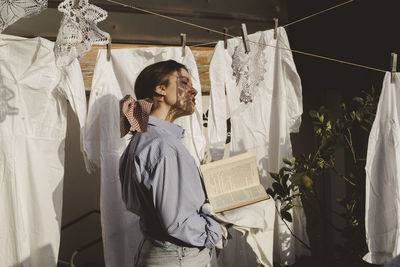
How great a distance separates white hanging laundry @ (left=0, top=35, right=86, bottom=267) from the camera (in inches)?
93.2

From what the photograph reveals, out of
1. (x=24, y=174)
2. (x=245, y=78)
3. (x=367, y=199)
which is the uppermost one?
(x=245, y=78)

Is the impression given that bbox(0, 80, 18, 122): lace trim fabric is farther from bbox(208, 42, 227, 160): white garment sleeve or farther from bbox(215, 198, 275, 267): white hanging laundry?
bbox(215, 198, 275, 267): white hanging laundry

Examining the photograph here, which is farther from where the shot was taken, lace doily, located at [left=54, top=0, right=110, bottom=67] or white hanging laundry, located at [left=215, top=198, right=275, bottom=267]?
lace doily, located at [left=54, top=0, right=110, bottom=67]

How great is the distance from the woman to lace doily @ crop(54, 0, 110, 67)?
1.00 feet

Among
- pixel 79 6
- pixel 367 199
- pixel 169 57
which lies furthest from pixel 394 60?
pixel 79 6

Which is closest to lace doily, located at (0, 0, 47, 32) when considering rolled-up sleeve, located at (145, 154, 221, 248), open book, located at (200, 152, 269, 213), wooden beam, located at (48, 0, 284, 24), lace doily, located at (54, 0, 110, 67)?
lace doily, located at (54, 0, 110, 67)

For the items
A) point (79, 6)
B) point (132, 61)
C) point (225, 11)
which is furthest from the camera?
point (225, 11)

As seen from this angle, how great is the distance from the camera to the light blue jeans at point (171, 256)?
5.84 feet

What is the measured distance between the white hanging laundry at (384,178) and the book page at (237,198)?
2.84ft

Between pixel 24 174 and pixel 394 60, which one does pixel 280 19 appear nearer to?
pixel 394 60

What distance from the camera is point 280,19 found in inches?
153

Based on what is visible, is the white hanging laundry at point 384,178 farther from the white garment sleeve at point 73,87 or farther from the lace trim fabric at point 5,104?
the lace trim fabric at point 5,104

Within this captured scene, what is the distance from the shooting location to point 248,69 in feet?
8.93

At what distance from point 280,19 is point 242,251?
76.9 inches
